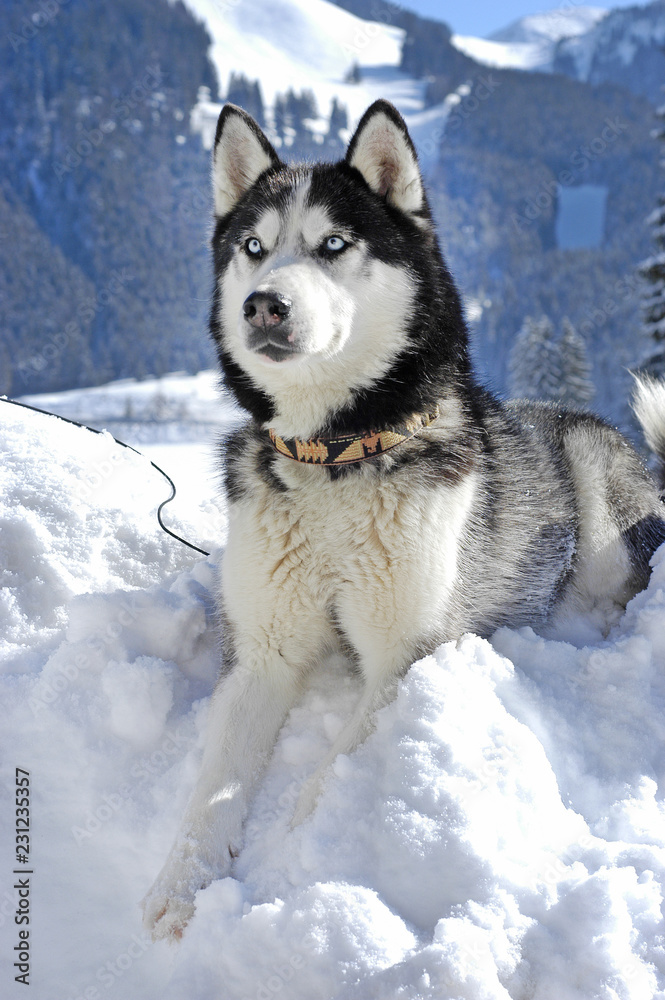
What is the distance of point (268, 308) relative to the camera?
2.12 m

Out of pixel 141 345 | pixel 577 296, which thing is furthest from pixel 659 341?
pixel 141 345

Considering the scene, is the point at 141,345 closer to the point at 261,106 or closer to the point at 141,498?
the point at 261,106

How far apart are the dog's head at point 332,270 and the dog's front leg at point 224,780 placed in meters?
1.01

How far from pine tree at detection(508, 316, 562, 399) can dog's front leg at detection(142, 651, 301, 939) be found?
26.4m

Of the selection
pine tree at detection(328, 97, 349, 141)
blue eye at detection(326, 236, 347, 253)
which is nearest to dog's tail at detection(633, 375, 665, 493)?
blue eye at detection(326, 236, 347, 253)

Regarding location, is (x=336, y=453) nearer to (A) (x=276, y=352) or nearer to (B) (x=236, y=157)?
(A) (x=276, y=352)

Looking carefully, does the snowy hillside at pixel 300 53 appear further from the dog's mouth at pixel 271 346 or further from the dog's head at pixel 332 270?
the dog's mouth at pixel 271 346

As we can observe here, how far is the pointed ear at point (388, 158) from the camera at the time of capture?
2.46 m

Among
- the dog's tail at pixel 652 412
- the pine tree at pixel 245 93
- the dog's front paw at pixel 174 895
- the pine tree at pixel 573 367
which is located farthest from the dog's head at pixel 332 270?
the pine tree at pixel 245 93

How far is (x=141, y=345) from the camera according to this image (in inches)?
4240

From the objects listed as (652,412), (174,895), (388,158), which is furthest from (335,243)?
(652,412)

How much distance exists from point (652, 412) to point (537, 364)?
2543cm

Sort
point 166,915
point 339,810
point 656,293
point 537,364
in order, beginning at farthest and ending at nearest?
point 537,364, point 656,293, point 339,810, point 166,915

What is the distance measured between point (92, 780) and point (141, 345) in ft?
371
